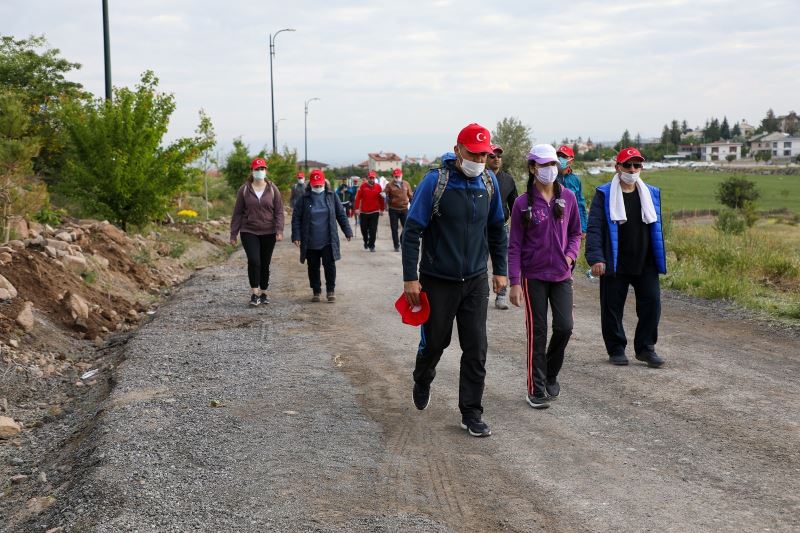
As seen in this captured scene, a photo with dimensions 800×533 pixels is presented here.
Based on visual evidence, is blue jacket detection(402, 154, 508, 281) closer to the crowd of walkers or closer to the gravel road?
the crowd of walkers

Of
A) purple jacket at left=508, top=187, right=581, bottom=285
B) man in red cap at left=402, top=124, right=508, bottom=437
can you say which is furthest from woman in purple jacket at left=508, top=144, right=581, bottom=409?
man in red cap at left=402, top=124, right=508, bottom=437

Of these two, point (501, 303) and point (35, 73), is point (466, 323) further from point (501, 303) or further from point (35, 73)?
point (35, 73)

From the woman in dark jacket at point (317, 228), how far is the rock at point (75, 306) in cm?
304

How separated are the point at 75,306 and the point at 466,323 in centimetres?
661

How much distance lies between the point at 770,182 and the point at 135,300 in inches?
3663

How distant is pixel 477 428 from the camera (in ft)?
20.2

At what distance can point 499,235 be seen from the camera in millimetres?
6555

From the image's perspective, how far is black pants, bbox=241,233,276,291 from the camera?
40.6 ft

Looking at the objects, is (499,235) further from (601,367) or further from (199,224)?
(199,224)

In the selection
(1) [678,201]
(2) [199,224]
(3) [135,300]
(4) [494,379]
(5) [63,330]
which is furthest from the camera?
(1) [678,201]

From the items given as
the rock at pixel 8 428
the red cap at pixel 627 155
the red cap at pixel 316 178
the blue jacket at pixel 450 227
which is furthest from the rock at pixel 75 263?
the red cap at pixel 627 155

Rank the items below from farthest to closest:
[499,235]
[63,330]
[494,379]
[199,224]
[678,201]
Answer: [678,201] → [199,224] → [63,330] → [494,379] → [499,235]

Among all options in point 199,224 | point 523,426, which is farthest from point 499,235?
point 199,224


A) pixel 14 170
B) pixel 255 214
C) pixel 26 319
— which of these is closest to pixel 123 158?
pixel 14 170
